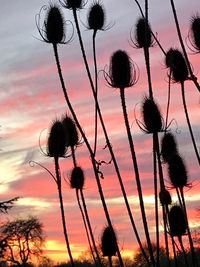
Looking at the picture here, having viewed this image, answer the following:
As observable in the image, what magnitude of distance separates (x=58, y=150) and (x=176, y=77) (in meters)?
3.01

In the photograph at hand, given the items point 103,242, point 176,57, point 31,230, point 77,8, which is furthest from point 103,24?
point 31,230

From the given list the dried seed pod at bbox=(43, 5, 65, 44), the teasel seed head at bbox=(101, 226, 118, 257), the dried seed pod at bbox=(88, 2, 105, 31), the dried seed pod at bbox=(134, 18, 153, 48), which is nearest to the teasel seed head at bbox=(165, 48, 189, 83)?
the dried seed pod at bbox=(134, 18, 153, 48)

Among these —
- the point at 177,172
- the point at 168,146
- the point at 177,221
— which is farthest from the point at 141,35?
the point at 177,221

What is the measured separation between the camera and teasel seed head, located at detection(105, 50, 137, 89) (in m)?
9.93

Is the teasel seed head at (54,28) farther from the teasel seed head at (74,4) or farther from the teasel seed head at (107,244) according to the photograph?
the teasel seed head at (107,244)

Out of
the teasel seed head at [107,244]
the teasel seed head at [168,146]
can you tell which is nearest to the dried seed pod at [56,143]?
the teasel seed head at [168,146]

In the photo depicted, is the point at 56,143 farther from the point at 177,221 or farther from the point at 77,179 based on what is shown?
the point at 177,221

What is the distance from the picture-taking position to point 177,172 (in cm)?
1354

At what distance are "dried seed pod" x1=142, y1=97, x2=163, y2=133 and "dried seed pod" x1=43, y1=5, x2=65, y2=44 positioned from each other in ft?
6.49

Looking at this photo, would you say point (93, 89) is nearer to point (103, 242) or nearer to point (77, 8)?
point (77, 8)

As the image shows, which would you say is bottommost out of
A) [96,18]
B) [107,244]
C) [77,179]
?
[107,244]

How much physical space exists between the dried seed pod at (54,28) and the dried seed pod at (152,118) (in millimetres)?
1977

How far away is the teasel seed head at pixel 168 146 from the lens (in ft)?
43.3

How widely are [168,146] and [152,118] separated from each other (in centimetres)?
331
